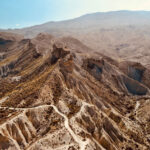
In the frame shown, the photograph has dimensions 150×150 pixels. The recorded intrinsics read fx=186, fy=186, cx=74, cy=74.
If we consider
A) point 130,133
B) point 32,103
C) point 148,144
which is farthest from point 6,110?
point 148,144

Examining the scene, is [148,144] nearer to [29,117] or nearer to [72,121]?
[72,121]

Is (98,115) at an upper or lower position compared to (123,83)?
upper

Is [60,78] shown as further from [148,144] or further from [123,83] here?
[123,83]

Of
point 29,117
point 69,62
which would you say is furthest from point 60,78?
point 29,117

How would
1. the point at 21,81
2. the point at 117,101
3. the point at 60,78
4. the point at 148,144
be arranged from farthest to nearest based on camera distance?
the point at 117,101 → the point at 21,81 → the point at 60,78 → the point at 148,144

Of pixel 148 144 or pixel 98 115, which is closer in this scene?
pixel 98 115

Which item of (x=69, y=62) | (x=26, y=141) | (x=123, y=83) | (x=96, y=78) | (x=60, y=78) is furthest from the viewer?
(x=123, y=83)

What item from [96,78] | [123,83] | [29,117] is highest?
[29,117]

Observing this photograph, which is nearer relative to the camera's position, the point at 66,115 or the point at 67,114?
the point at 66,115

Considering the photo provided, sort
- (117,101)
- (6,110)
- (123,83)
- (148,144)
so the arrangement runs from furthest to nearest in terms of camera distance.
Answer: (123,83) → (117,101) → (148,144) → (6,110)
